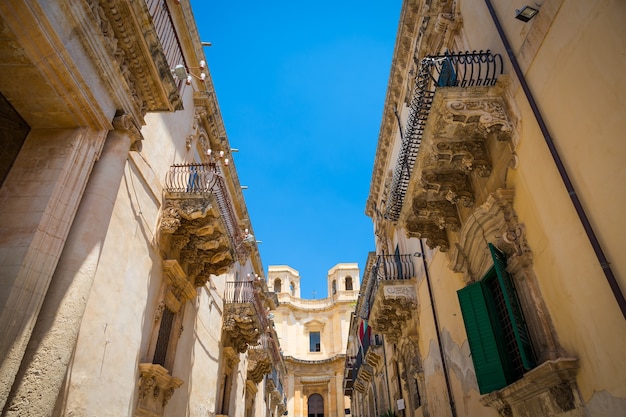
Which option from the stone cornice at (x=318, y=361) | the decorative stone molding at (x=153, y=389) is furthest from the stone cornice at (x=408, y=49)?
the stone cornice at (x=318, y=361)

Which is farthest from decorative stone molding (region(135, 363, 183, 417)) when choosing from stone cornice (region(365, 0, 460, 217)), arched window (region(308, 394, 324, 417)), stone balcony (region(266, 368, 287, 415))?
arched window (region(308, 394, 324, 417))

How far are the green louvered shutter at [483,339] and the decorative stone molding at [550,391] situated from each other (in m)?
0.68

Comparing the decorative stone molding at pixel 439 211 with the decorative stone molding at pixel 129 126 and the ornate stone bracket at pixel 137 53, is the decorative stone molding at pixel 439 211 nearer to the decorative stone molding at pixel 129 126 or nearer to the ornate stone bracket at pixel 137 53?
the ornate stone bracket at pixel 137 53

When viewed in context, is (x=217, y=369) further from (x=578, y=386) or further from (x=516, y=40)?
(x=516, y=40)

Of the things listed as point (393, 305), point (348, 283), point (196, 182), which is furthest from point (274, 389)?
point (196, 182)

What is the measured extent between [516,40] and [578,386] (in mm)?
4287

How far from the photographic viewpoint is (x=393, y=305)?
39.7ft

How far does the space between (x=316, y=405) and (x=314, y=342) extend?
540 centimetres

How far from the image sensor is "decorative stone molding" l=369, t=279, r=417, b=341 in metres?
11.7

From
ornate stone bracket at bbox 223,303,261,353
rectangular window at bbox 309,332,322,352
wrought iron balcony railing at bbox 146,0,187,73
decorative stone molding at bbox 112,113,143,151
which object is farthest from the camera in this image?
rectangular window at bbox 309,332,322,352

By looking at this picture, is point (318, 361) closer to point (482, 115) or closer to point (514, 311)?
point (514, 311)

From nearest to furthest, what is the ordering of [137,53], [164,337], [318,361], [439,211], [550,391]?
[550,391]
[137,53]
[439,211]
[164,337]
[318,361]

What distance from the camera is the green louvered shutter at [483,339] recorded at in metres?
6.29

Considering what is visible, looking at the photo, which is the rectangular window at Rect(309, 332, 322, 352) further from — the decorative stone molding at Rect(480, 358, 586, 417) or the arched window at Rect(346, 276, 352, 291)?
the decorative stone molding at Rect(480, 358, 586, 417)
